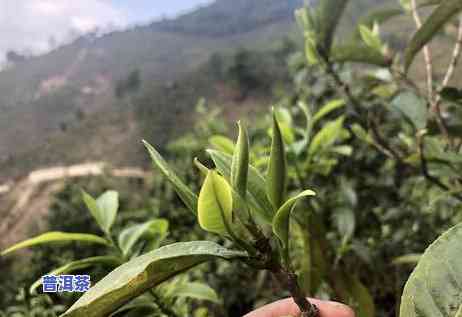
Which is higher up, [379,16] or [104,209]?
[379,16]

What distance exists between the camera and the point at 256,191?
0.61 metres

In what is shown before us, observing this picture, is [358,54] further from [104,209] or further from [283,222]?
[283,222]

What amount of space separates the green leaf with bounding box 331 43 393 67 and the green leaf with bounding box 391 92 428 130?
110mm

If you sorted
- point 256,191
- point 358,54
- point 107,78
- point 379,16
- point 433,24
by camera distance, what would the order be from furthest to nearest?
point 107,78, point 379,16, point 358,54, point 433,24, point 256,191

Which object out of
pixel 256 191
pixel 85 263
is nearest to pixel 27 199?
pixel 85 263

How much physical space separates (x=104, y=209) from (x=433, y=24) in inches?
27.6

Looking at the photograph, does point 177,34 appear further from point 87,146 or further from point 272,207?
point 272,207

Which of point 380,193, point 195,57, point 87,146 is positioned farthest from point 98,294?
point 195,57

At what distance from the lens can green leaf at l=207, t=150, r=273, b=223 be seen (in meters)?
0.60

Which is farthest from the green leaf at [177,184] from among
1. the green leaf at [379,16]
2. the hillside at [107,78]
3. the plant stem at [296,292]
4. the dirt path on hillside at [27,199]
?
the hillside at [107,78]

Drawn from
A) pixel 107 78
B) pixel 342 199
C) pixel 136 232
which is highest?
→ pixel 136 232

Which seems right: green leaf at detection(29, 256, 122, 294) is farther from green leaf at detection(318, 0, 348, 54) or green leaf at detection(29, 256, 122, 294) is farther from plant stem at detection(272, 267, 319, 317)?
green leaf at detection(318, 0, 348, 54)

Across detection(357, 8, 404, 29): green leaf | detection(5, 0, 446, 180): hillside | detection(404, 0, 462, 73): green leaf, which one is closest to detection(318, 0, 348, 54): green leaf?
detection(404, 0, 462, 73): green leaf

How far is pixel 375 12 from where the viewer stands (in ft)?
5.16
